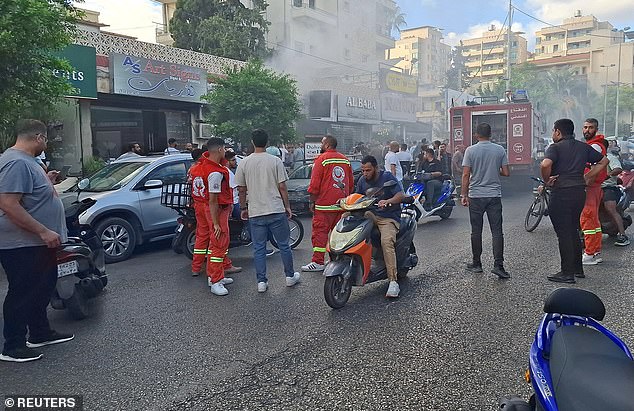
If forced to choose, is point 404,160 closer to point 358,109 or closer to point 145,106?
point 145,106

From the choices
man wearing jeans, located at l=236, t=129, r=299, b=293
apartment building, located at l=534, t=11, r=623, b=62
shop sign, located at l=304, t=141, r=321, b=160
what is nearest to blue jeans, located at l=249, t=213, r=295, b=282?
man wearing jeans, located at l=236, t=129, r=299, b=293

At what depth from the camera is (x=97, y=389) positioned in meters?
3.62

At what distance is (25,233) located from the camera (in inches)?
161

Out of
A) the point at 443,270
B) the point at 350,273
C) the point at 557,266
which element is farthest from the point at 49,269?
the point at 557,266

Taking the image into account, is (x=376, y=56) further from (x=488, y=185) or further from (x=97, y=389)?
(x=97, y=389)

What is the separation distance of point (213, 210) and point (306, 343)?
7.02 feet

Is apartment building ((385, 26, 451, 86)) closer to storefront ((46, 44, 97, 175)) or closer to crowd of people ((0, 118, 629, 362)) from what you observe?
storefront ((46, 44, 97, 175))

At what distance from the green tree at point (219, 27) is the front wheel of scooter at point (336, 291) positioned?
76.9ft

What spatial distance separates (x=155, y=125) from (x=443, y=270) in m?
15.0

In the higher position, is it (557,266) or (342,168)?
(342,168)

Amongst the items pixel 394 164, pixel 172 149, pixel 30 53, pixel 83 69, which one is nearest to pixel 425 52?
pixel 83 69

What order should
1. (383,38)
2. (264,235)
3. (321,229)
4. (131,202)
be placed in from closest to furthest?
1. (264,235)
2. (321,229)
3. (131,202)
4. (383,38)

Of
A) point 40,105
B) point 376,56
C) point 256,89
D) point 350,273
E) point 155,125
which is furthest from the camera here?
point 376,56

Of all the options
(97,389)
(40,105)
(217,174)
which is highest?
(40,105)
